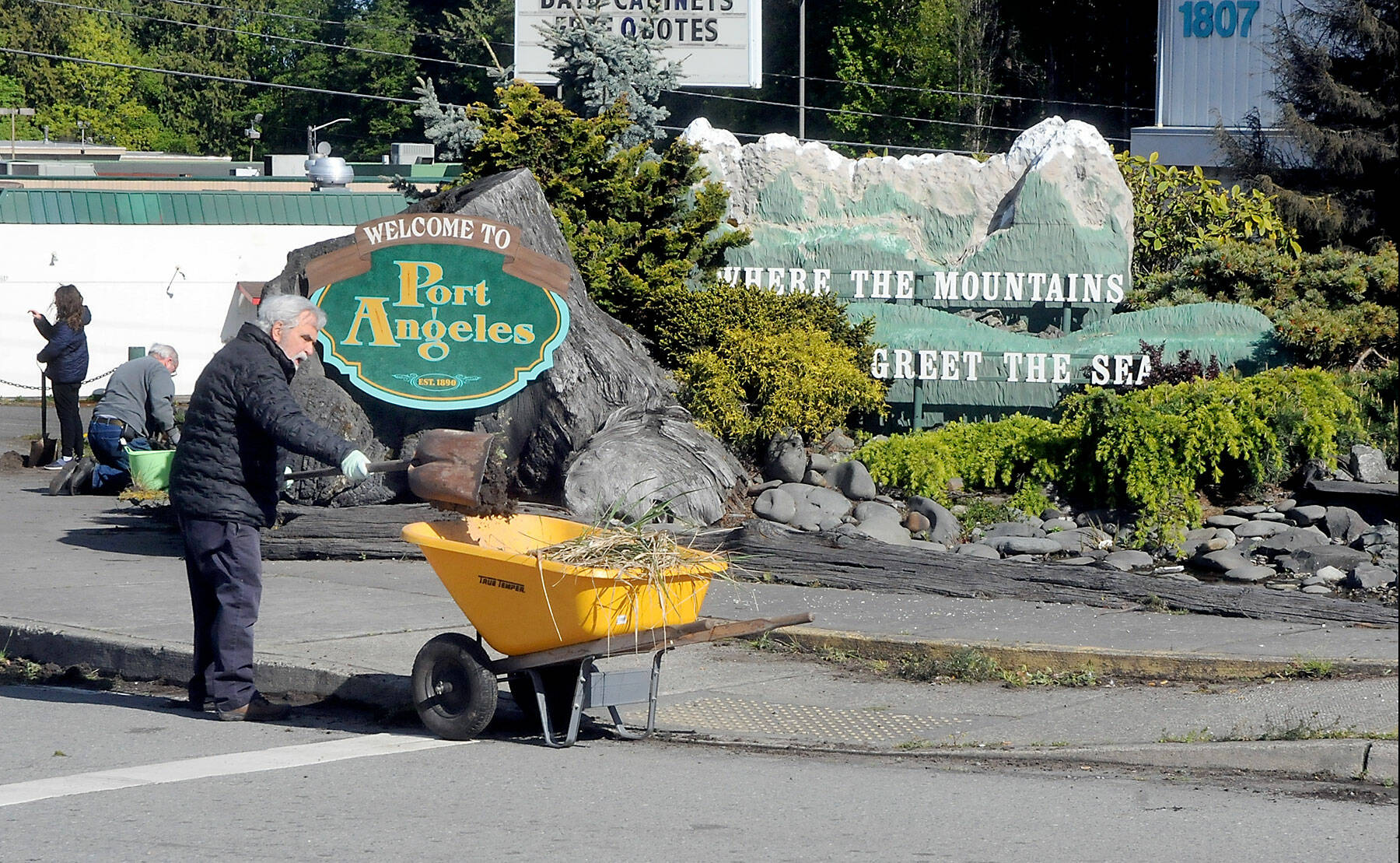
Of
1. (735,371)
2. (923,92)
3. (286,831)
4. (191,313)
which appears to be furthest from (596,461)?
(923,92)

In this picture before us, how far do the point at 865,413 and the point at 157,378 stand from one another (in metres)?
6.31

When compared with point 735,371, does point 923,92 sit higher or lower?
higher

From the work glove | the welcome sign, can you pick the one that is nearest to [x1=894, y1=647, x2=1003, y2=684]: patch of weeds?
the work glove

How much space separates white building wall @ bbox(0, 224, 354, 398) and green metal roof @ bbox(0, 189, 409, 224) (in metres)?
0.18

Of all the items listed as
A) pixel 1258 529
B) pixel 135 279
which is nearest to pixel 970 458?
pixel 1258 529

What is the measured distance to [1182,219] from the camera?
1645cm

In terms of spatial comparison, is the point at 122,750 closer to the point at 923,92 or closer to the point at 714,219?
the point at 714,219

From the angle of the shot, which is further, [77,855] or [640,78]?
[640,78]

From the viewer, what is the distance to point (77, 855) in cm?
509

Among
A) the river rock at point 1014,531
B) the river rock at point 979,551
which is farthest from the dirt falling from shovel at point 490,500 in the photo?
the river rock at point 1014,531

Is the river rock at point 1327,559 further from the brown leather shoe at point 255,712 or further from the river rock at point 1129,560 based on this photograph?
the brown leather shoe at point 255,712

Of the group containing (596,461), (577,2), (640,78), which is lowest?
(596,461)

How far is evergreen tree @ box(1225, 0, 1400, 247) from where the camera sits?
22531 millimetres

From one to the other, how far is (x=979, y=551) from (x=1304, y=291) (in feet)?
16.4
